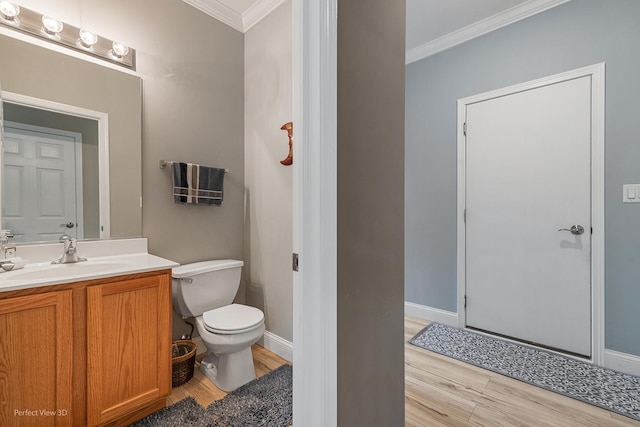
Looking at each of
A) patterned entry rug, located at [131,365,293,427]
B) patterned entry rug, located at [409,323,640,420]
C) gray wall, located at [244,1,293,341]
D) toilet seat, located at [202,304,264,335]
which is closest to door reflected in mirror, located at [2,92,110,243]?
toilet seat, located at [202,304,264,335]

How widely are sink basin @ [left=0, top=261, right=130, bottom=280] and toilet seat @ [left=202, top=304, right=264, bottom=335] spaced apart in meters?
0.57

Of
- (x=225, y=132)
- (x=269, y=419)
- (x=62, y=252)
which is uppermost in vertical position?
(x=225, y=132)

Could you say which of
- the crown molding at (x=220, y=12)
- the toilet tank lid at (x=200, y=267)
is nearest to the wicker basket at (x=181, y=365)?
the toilet tank lid at (x=200, y=267)

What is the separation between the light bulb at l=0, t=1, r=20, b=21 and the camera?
140 cm

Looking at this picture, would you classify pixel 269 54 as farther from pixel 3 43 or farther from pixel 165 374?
pixel 165 374

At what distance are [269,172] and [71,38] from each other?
136 centimetres

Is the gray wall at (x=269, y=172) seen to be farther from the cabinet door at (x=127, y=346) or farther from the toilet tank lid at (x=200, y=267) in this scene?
the cabinet door at (x=127, y=346)

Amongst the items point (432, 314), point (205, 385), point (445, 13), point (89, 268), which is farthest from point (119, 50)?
point (432, 314)

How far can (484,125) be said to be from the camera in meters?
2.43

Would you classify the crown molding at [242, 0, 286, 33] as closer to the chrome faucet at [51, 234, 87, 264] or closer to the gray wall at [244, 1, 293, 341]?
the gray wall at [244, 1, 293, 341]

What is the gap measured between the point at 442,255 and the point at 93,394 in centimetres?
265

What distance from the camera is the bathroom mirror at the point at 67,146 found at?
4.80ft

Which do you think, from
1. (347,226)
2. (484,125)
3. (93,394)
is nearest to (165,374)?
(93,394)

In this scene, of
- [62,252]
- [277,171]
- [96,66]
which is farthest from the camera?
[277,171]
